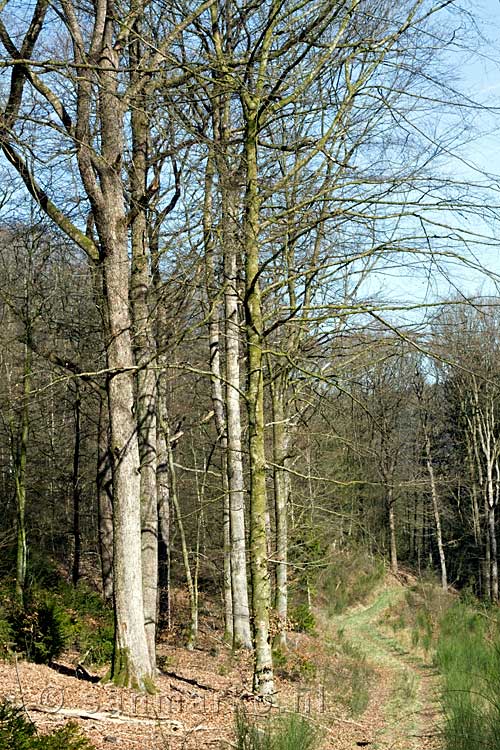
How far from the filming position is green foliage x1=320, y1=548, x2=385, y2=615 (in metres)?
23.2

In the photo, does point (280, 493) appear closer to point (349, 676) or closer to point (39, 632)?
point (349, 676)

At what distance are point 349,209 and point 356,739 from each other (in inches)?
205

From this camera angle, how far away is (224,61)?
7.22 metres

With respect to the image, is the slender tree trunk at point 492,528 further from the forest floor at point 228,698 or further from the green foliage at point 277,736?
the green foliage at point 277,736

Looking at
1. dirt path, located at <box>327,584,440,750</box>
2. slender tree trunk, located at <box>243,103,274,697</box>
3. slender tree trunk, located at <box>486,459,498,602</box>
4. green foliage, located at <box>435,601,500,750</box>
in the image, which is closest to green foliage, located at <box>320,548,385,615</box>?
dirt path, located at <box>327,584,440,750</box>

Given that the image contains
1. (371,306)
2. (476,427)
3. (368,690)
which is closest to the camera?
(371,306)

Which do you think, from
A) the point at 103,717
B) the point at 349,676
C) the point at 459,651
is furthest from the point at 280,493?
the point at 103,717

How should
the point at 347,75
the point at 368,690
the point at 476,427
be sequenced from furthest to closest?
the point at 476,427
the point at 368,690
the point at 347,75

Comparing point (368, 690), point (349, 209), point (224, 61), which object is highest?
point (224, 61)

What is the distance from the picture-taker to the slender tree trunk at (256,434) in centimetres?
714

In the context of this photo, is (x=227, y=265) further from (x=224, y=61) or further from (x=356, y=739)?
(x=356, y=739)

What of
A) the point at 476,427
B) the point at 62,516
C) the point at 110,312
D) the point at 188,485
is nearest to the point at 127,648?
Answer: the point at 110,312

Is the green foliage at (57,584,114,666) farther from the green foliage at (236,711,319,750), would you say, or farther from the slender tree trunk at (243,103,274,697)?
the green foliage at (236,711,319,750)

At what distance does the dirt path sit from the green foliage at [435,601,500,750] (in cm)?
33
